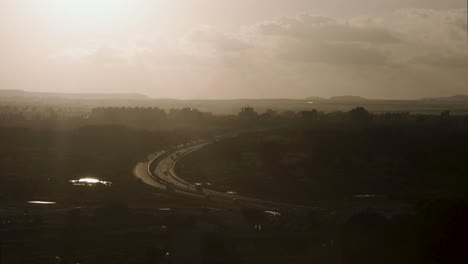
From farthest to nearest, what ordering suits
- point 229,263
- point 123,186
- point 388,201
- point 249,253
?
point 123,186, point 388,201, point 249,253, point 229,263

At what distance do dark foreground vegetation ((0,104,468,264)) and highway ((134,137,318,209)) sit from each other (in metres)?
1.30

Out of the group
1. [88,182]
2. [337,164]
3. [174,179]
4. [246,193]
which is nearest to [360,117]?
[337,164]

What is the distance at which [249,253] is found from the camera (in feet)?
95.3

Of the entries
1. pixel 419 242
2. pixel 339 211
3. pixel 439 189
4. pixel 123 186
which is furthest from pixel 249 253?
pixel 439 189

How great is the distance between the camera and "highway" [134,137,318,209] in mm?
44969

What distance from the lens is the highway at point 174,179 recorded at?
44969 millimetres

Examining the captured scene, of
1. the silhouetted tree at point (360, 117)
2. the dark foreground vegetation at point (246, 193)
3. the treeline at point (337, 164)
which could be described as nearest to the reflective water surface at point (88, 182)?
the dark foreground vegetation at point (246, 193)

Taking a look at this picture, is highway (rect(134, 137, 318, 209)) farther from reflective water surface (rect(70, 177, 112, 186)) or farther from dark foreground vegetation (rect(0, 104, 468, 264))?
reflective water surface (rect(70, 177, 112, 186))

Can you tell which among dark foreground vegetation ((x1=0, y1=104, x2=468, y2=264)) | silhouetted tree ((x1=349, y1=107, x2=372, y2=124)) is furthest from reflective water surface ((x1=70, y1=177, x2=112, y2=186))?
silhouetted tree ((x1=349, y1=107, x2=372, y2=124))

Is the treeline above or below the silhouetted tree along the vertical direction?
below

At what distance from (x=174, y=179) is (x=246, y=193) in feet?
29.5

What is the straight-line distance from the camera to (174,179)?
56094 millimetres

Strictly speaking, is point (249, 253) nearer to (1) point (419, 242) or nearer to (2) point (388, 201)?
(1) point (419, 242)

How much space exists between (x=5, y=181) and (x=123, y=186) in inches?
376
